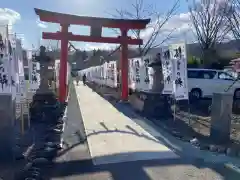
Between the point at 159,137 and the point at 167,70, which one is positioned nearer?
the point at 159,137

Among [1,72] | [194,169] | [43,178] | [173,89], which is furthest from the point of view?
[173,89]

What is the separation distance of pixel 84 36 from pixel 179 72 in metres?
5.90

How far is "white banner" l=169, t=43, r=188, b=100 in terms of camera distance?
9.67 metres

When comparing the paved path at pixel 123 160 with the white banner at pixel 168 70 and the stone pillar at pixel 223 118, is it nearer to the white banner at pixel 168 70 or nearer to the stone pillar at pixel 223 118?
the stone pillar at pixel 223 118

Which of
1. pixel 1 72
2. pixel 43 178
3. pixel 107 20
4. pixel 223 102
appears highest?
pixel 107 20

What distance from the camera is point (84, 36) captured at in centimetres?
1408

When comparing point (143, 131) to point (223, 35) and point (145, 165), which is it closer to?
point (145, 165)

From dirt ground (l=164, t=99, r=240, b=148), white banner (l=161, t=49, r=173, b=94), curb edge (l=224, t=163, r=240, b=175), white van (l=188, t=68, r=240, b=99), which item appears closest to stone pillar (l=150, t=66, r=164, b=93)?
dirt ground (l=164, t=99, r=240, b=148)

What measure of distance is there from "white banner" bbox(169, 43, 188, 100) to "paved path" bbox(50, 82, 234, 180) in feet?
6.29

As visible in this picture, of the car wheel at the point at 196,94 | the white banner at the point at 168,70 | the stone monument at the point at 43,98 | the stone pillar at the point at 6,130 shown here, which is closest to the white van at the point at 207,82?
the car wheel at the point at 196,94

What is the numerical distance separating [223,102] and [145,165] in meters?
3.22

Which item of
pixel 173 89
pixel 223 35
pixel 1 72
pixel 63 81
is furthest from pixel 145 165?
pixel 223 35

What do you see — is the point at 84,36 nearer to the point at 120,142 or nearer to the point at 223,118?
the point at 120,142

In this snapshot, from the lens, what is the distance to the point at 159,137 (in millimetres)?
7898
